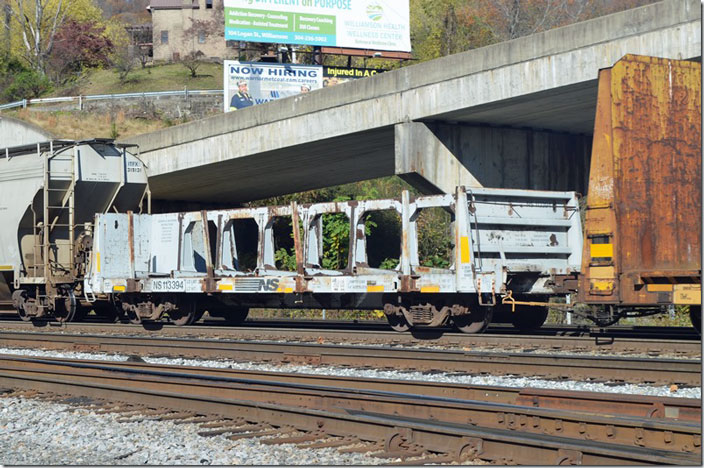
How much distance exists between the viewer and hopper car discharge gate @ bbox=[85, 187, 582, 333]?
1434 centimetres

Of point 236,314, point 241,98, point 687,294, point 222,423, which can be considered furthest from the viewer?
point 241,98

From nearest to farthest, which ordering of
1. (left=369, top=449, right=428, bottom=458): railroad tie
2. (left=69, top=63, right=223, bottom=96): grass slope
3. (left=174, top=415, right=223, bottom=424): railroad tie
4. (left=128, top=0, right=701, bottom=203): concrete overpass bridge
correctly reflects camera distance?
(left=369, top=449, right=428, bottom=458): railroad tie → (left=174, top=415, right=223, bottom=424): railroad tie → (left=128, top=0, right=701, bottom=203): concrete overpass bridge → (left=69, top=63, right=223, bottom=96): grass slope

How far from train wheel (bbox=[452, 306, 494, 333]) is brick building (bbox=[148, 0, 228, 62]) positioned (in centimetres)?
7613

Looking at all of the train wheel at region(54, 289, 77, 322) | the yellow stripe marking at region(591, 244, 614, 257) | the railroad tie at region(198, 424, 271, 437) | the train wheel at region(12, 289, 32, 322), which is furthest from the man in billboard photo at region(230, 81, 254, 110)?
the railroad tie at region(198, 424, 271, 437)

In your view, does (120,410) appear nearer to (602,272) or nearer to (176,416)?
(176,416)

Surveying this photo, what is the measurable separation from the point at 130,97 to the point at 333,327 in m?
32.5

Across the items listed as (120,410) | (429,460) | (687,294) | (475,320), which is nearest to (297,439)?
(429,460)

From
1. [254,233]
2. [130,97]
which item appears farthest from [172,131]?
[130,97]

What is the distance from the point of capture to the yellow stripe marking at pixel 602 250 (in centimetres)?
1215

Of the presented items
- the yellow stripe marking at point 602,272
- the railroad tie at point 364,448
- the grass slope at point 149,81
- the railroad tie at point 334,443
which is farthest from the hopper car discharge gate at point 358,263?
the grass slope at point 149,81

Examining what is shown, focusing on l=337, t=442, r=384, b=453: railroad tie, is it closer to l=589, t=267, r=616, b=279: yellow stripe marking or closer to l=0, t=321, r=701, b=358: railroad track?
l=589, t=267, r=616, b=279: yellow stripe marking

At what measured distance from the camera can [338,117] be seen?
22375mm

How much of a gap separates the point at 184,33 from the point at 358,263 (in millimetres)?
77861

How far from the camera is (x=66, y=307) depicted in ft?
65.2
